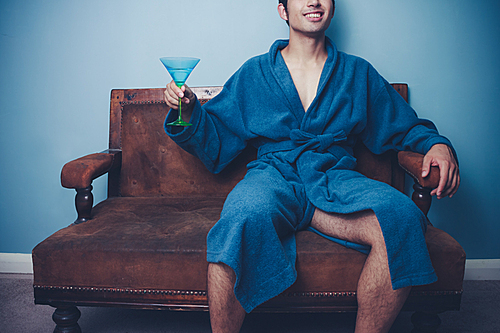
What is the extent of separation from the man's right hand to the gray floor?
0.97m

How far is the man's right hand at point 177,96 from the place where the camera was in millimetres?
1357

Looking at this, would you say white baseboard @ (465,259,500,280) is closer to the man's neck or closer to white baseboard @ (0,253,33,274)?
the man's neck

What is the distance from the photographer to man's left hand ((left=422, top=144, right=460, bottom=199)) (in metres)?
1.34

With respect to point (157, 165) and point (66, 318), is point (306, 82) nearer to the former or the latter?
point (157, 165)

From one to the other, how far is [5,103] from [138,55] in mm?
852

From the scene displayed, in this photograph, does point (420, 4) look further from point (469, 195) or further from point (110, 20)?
point (110, 20)

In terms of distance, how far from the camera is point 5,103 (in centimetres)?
213

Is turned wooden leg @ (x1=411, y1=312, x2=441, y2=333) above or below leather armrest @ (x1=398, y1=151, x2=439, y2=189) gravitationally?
below

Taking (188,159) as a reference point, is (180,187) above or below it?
below

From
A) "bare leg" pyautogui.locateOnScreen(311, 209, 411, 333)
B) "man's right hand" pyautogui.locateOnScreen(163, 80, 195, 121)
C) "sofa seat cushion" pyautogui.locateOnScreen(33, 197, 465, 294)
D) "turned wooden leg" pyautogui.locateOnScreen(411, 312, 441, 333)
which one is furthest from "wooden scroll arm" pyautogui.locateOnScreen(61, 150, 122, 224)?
"turned wooden leg" pyautogui.locateOnScreen(411, 312, 441, 333)

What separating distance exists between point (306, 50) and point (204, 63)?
64 centimetres

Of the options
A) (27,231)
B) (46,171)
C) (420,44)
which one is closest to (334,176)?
(420,44)

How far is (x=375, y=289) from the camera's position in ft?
3.77

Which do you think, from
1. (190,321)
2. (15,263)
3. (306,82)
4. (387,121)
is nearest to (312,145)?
(306,82)
